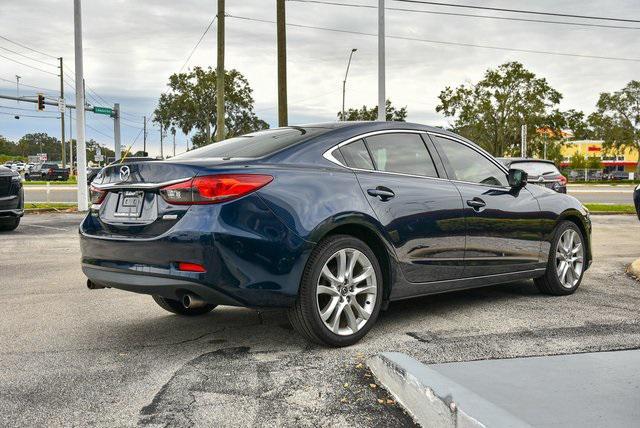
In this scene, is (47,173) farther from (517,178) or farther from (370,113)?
(517,178)

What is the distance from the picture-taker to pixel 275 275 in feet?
13.7

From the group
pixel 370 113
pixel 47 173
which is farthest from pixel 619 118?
pixel 47 173

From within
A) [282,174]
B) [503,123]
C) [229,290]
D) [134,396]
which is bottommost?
[134,396]

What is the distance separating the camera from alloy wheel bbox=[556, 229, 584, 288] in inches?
255

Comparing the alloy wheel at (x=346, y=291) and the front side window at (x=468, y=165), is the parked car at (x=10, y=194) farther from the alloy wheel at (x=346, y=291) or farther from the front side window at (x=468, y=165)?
the alloy wheel at (x=346, y=291)

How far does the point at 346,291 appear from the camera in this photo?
4.52 m

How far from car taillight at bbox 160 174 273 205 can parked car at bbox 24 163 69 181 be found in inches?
2380

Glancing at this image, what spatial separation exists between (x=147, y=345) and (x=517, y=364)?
8.08 feet

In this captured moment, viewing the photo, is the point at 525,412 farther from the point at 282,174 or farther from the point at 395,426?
the point at 282,174

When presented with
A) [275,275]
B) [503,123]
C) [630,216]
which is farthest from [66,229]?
[503,123]

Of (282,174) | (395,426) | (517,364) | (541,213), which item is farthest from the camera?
(541,213)

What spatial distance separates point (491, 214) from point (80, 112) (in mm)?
18610

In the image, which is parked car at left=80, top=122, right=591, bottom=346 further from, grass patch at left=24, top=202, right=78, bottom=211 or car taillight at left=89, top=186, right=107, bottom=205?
grass patch at left=24, top=202, right=78, bottom=211

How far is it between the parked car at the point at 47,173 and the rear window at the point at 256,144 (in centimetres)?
5949
